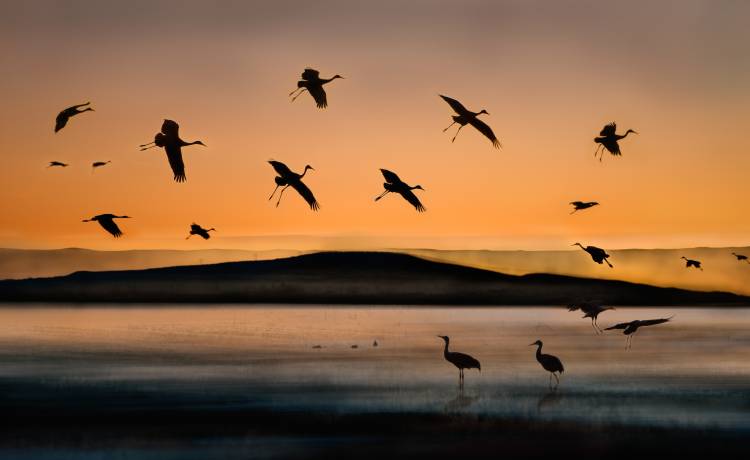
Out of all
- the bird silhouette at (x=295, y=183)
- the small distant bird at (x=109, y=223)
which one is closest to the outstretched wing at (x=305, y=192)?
the bird silhouette at (x=295, y=183)

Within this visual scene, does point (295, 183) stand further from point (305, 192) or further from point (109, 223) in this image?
Result: point (109, 223)

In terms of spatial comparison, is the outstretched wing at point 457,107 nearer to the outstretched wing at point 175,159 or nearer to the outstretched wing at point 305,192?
the outstretched wing at point 305,192

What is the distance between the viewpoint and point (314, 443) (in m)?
12.4

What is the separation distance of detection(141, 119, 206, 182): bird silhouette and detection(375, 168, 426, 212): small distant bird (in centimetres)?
252

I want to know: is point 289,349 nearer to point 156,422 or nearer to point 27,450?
point 156,422

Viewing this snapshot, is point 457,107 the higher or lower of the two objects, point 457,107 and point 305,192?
the higher

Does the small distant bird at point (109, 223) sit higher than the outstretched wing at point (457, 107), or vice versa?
the outstretched wing at point (457, 107)

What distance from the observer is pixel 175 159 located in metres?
14.9

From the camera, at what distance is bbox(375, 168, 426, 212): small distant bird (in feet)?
48.6

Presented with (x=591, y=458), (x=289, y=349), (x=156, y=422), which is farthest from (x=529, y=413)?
(x=289, y=349)

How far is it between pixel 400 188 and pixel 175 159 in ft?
9.34

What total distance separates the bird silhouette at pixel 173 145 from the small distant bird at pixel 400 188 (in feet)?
8.28

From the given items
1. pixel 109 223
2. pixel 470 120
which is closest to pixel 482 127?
pixel 470 120

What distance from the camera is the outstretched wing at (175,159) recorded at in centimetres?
1485
